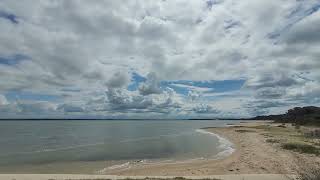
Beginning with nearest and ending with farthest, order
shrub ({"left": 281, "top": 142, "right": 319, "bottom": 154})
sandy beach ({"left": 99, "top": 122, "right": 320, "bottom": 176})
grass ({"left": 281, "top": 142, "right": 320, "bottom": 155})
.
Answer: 1. sandy beach ({"left": 99, "top": 122, "right": 320, "bottom": 176})
2. grass ({"left": 281, "top": 142, "right": 320, "bottom": 155})
3. shrub ({"left": 281, "top": 142, "right": 319, "bottom": 154})

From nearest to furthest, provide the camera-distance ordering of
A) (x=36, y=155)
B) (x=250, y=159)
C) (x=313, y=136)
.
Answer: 1. (x=250, y=159)
2. (x=36, y=155)
3. (x=313, y=136)

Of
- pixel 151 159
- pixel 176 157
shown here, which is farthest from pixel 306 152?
pixel 151 159

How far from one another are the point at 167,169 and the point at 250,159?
938 centimetres

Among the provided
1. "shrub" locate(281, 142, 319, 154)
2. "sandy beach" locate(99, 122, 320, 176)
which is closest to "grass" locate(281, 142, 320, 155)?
"shrub" locate(281, 142, 319, 154)

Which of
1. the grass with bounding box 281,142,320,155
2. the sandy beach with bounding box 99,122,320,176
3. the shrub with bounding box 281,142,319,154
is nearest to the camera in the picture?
the sandy beach with bounding box 99,122,320,176

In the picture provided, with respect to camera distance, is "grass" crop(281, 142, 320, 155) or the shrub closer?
"grass" crop(281, 142, 320, 155)

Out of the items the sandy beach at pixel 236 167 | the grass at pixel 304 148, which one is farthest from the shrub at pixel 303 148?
the sandy beach at pixel 236 167

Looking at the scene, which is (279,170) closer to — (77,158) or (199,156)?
(199,156)

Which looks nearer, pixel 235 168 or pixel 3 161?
pixel 235 168

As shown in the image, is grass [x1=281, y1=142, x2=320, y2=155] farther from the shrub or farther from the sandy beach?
the sandy beach

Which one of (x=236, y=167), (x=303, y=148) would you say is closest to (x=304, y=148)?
(x=303, y=148)

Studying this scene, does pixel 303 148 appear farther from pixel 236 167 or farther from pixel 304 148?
pixel 236 167

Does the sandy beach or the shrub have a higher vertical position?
the shrub

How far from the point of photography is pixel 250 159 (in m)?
34.1
